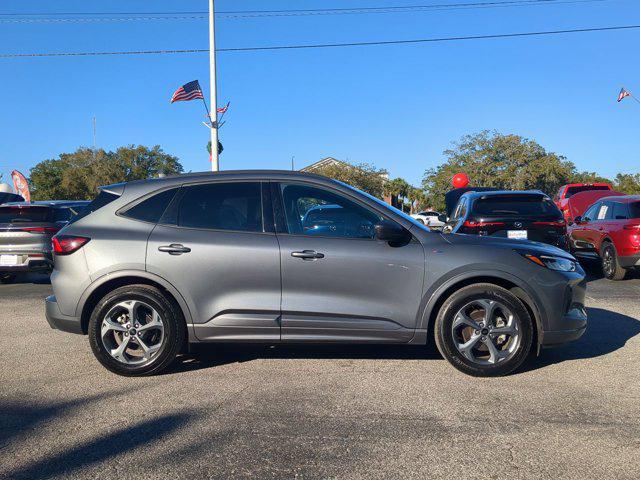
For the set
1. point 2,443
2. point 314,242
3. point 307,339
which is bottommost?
point 2,443

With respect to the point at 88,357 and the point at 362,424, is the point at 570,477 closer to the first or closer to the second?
the point at 362,424

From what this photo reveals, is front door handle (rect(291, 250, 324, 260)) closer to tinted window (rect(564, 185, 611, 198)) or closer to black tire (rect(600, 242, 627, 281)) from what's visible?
black tire (rect(600, 242, 627, 281))

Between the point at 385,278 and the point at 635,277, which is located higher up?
the point at 385,278

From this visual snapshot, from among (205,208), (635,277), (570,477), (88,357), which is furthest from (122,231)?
(635,277)

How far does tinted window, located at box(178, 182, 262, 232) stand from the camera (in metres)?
4.73

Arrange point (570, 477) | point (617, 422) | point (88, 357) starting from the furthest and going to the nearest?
point (88, 357)
point (617, 422)
point (570, 477)

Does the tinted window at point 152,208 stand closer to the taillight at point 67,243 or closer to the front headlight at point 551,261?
the taillight at point 67,243

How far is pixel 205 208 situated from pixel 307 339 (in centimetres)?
148

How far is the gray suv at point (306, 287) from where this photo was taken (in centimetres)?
453

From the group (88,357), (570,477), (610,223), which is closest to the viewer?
(570,477)

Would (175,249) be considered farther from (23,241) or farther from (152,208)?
(23,241)

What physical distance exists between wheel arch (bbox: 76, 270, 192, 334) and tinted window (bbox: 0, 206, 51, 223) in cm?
617

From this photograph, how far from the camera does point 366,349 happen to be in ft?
17.9

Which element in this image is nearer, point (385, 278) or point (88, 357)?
point (385, 278)
